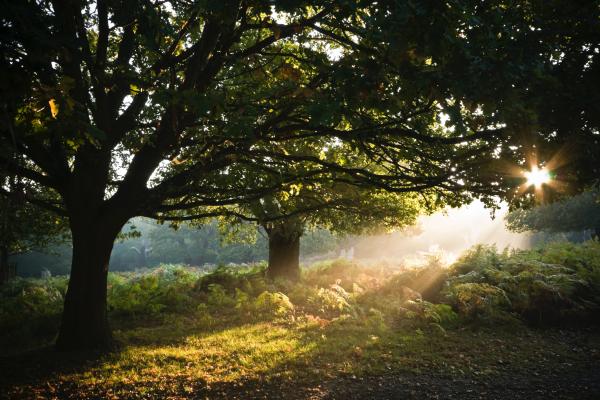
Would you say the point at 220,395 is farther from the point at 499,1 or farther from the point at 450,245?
the point at 450,245

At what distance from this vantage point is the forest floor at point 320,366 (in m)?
5.89

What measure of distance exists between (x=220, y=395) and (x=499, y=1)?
611cm

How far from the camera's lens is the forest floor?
589 centimetres

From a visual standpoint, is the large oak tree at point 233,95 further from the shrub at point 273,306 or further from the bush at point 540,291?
the bush at point 540,291

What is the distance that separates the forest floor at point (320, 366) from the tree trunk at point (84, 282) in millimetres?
385

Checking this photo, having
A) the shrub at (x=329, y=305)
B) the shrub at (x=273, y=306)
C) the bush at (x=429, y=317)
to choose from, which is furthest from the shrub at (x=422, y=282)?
Result: the shrub at (x=273, y=306)

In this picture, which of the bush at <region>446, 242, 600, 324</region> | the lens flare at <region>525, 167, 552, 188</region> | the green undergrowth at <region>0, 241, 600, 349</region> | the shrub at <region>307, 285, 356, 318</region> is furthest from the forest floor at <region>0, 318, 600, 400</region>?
the lens flare at <region>525, 167, 552, 188</region>

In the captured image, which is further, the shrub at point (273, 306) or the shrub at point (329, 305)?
the shrub at point (329, 305)

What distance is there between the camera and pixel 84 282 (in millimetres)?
7277

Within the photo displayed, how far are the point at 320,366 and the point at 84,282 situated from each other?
178 inches

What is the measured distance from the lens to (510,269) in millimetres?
12789

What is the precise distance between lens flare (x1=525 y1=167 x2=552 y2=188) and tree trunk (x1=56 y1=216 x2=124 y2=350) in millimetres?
6741

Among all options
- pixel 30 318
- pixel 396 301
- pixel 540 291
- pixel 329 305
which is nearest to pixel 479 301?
pixel 540 291

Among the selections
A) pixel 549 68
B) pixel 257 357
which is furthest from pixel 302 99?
pixel 257 357
